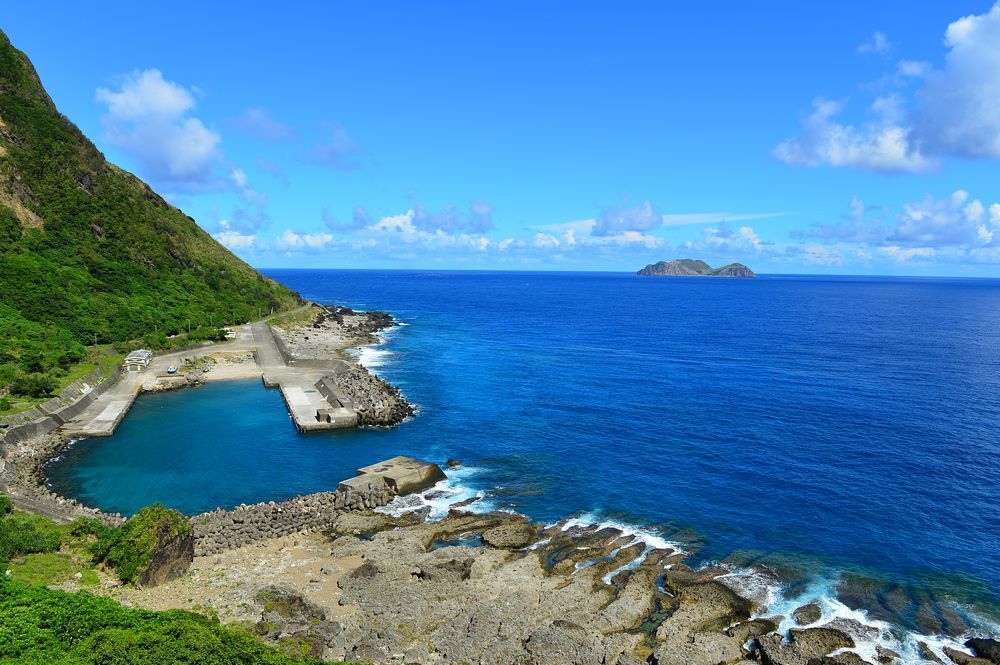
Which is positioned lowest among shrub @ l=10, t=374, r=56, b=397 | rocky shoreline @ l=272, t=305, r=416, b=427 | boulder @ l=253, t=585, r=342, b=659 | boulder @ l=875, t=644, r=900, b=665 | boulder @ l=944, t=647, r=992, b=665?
boulder @ l=944, t=647, r=992, b=665

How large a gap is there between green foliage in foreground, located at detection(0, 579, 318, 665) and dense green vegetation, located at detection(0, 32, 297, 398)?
52.7 metres

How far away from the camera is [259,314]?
13500 cm

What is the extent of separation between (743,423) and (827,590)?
35.1m

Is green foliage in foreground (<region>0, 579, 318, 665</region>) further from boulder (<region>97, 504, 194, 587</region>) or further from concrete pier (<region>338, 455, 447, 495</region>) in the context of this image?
concrete pier (<region>338, 455, 447, 495</region>)

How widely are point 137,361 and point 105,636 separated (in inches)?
2918

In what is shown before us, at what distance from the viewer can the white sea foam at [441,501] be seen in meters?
48.0

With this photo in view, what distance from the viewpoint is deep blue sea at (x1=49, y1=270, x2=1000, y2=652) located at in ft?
145

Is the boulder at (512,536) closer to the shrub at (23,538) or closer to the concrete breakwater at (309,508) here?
the concrete breakwater at (309,508)

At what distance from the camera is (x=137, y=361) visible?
286 feet

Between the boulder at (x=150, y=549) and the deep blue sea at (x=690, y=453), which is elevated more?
the boulder at (x=150, y=549)

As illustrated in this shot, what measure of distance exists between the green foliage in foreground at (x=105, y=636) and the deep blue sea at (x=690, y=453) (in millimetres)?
21894

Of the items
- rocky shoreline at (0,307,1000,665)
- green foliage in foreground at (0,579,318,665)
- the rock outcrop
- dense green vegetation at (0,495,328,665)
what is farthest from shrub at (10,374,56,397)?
green foliage in foreground at (0,579,318,665)

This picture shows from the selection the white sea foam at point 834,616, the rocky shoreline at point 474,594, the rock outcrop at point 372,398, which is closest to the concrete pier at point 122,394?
the rocky shoreline at point 474,594

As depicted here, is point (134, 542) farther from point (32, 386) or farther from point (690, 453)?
point (690, 453)
